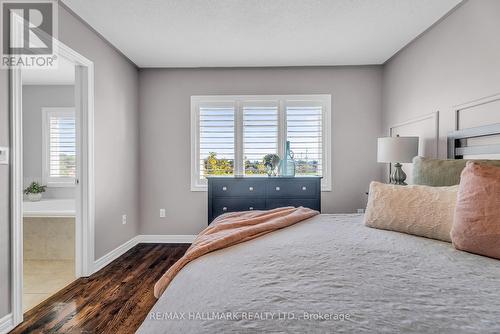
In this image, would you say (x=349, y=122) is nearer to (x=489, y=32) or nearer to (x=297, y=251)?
(x=489, y=32)

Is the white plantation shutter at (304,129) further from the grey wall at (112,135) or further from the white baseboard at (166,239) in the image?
the grey wall at (112,135)

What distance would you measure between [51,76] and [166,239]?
3.18 metres

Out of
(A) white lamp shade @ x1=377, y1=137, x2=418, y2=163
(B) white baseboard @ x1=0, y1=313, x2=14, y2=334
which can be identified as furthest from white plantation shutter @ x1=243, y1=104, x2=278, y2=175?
(B) white baseboard @ x1=0, y1=313, x2=14, y2=334

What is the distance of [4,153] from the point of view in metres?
1.90

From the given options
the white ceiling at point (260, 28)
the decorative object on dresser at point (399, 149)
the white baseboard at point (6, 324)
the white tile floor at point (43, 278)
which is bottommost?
the white tile floor at point (43, 278)

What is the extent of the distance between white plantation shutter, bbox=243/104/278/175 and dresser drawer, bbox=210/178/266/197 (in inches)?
25.7

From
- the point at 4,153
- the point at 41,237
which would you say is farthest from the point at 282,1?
the point at 41,237

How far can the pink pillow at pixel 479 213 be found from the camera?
128 cm

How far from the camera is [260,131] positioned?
401cm

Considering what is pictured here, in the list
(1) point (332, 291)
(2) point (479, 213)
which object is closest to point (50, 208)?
(1) point (332, 291)

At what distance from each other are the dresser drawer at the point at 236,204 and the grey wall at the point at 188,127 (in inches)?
28.6

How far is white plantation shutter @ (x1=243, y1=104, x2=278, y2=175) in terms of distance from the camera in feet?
13.1

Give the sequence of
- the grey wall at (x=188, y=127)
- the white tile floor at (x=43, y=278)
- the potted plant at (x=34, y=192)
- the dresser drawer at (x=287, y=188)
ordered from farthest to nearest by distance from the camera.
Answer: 1. the potted plant at (x=34, y=192)
2. the grey wall at (x=188, y=127)
3. the dresser drawer at (x=287, y=188)
4. the white tile floor at (x=43, y=278)

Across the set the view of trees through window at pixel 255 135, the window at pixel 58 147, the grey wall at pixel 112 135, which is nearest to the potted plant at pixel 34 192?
the window at pixel 58 147
